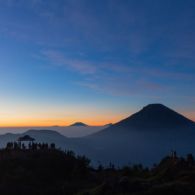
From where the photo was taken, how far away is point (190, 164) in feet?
140

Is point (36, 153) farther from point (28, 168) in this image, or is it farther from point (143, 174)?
point (143, 174)

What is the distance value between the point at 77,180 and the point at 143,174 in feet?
23.5

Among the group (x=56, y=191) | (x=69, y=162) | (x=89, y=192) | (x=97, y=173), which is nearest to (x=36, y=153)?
(x=69, y=162)

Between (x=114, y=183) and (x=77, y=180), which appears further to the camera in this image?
(x=77, y=180)

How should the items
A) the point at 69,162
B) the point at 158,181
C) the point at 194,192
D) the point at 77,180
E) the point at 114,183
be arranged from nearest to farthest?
the point at 194,192 < the point at 114,183 < the point at 158,181 < the point at 77,180 < the point at 69,162

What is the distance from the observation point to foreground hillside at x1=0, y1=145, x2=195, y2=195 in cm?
3189

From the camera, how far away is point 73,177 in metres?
42.5

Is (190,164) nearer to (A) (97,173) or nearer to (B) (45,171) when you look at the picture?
(A) (97,173)

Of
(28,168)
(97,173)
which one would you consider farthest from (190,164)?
(28,168)

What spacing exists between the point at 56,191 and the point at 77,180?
5.06 metres

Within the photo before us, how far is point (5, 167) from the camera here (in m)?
42.5

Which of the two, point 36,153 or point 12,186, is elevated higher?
point 36,153

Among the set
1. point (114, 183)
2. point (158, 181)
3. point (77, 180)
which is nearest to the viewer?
point (114, 183)

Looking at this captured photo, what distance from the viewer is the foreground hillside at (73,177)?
105 feet
